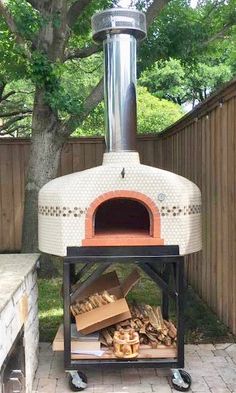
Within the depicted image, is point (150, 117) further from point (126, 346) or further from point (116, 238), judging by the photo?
point (126, 346)

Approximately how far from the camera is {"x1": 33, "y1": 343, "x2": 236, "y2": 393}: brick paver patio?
2605mm

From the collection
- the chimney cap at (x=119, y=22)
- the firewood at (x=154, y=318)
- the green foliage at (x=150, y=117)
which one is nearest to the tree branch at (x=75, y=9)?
the chimney cap at (x=119, y=22)

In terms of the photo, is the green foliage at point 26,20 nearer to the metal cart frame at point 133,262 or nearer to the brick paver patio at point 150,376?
the metal cart frame at point 133,262

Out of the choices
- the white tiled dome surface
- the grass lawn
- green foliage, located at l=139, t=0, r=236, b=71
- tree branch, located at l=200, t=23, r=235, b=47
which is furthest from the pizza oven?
tree branch, located at l=200, t=23, r=235, b=47

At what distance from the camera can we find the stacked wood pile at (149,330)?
9.08 feet

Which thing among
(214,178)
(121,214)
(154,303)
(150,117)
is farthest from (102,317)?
(150,117)

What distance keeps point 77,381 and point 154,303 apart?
1625 mm

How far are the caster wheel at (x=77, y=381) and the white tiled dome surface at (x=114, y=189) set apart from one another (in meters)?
0.72

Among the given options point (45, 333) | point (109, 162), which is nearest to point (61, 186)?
point (109, 162)

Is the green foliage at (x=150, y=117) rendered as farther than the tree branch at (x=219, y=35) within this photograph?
Yes

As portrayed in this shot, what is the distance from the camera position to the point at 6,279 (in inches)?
91.2

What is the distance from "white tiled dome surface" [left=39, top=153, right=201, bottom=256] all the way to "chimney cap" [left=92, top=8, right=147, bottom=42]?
95 cm

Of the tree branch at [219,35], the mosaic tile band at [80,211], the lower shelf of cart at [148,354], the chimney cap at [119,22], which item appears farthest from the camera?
the tree branch at [219,35]

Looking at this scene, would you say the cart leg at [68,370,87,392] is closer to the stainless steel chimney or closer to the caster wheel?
the caster wheel
